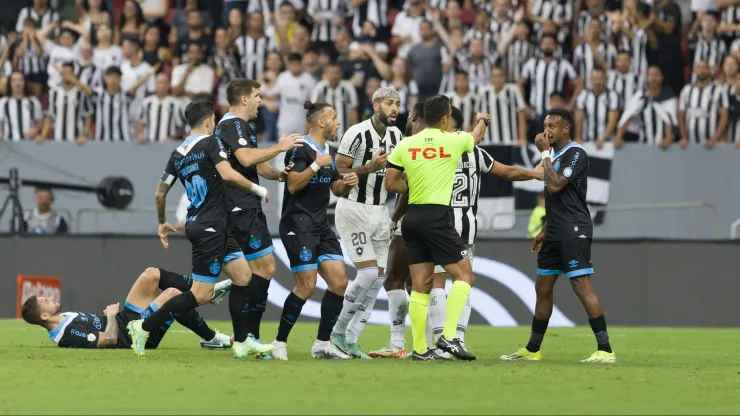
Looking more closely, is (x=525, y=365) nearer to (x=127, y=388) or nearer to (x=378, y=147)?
(x=378, y=147)

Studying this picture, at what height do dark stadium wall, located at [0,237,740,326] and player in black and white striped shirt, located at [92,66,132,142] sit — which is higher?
player in black and white striped shirt, located at [92,66,132,142]

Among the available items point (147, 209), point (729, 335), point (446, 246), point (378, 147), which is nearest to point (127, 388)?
point (446, 246)

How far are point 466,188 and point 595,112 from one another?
8163 millimetres

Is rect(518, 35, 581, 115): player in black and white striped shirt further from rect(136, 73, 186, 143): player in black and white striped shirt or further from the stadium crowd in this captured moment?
rect(136, 73, 186, 143): player in black and white striped shirt

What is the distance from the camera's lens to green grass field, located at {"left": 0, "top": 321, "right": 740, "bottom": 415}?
7.96 meters

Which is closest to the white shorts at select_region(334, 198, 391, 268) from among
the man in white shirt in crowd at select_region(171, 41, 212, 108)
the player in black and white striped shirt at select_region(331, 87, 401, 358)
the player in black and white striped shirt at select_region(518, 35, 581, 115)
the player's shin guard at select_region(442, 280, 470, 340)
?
the player in black and white striped shirt at select_region(331, 87, 401, 358)

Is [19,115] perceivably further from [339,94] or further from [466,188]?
[466,188]

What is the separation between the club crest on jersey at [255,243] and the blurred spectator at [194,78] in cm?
996

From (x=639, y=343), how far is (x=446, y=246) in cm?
454

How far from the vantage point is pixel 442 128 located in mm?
11195

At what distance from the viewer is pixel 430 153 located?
11086 mm

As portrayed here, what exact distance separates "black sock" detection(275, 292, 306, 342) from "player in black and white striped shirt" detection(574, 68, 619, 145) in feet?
30.6

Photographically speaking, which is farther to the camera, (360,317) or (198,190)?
(360,317)

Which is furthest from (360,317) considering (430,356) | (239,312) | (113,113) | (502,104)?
(113,113)
